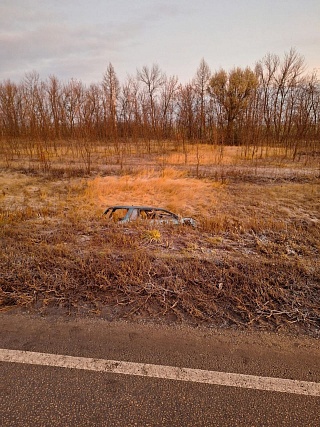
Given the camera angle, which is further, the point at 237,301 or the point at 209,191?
the point at 209,191

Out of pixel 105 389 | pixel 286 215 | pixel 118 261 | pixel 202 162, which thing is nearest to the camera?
pixel 105 389

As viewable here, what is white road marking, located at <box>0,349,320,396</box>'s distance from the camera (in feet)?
5.80

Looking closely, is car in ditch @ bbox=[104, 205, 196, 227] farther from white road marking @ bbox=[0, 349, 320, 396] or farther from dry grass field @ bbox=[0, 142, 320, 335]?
white road marking @ bbox=[0, 349, 320, 396]

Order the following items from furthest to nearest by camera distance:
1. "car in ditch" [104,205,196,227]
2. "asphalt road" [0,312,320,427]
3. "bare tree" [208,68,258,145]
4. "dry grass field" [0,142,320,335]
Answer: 1. "bare tree" [208,68,258,145]
2. "car in ditch" [104,205,196,227]
3. "dry grass field" [0,142,320,335]
4. "asphalt road" [0,312,320,427]

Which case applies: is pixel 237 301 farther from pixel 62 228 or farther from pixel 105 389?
pixel 62 228

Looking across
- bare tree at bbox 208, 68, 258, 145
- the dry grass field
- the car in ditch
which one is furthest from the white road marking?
bare tree at bbox 208, 68, 258, 145

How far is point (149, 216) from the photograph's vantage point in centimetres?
578

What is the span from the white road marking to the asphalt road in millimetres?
37

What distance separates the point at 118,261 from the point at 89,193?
5.69 metres

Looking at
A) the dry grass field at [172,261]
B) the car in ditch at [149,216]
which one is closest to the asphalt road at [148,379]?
the dry grass field at [172,261]

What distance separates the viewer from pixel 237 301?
2.78m

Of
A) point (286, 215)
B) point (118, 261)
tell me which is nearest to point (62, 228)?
point (118, 261)

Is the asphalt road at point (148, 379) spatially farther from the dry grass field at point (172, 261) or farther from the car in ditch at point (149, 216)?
the car in ditch at point (149, 216)

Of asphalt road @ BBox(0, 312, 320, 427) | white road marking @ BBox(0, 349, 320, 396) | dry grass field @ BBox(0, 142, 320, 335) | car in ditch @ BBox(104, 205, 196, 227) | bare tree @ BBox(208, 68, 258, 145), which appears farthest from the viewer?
bare tree @ BBox(208, 68, 258, 145)
